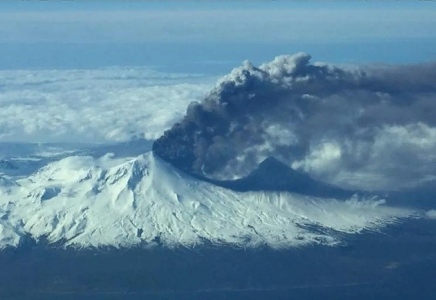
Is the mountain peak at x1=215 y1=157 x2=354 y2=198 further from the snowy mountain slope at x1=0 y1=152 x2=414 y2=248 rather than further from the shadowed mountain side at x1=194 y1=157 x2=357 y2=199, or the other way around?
the snowy mountain slope at x1=0 y1=152 x2=414 y2=248

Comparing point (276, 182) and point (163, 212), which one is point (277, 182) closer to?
point (276, 182)

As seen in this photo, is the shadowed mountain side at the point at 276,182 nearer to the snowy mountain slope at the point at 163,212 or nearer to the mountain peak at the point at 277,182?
the mountain peak at the point at 277,182

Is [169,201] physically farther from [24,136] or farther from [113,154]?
[24,136]

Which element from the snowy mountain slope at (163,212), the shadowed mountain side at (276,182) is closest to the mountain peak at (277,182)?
the shadowed mountain side at (276,182)

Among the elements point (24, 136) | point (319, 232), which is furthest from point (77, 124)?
point (319, 232)

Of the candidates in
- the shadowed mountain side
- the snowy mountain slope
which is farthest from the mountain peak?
the snowy mountain slope

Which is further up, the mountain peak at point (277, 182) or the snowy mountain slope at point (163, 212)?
the mountain peak at point (277, 182)
